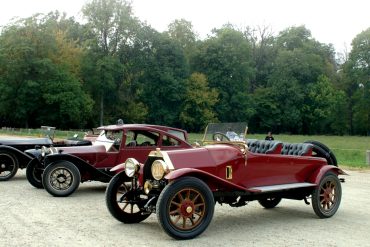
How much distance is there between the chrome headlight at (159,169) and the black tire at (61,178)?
4252mm

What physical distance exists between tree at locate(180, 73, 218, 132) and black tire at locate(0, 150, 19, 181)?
48892 mm

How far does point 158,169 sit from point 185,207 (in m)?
0.68

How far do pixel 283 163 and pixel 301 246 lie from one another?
186 cm

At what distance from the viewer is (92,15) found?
6028 centimetres

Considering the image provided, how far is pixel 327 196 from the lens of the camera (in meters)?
8.23

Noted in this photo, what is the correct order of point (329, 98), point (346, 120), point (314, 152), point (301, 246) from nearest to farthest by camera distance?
point (301, 246) < point (314, 152) < point (329, 98) < point (346, 120)

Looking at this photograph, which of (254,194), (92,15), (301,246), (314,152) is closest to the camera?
(301,246)

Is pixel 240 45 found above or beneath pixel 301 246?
above

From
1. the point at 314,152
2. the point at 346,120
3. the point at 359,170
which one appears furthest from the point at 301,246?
the point at 346,120

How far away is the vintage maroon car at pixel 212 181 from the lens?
6.48 m

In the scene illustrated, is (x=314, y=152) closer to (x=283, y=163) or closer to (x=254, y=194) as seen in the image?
(x=283, y=163)

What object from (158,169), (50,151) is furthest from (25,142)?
(158,169)

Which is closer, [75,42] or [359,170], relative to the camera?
[359,170]

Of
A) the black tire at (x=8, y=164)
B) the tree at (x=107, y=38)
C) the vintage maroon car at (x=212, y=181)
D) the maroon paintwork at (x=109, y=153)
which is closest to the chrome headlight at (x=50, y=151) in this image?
the maroon paintwork at (x=109, y=153)
